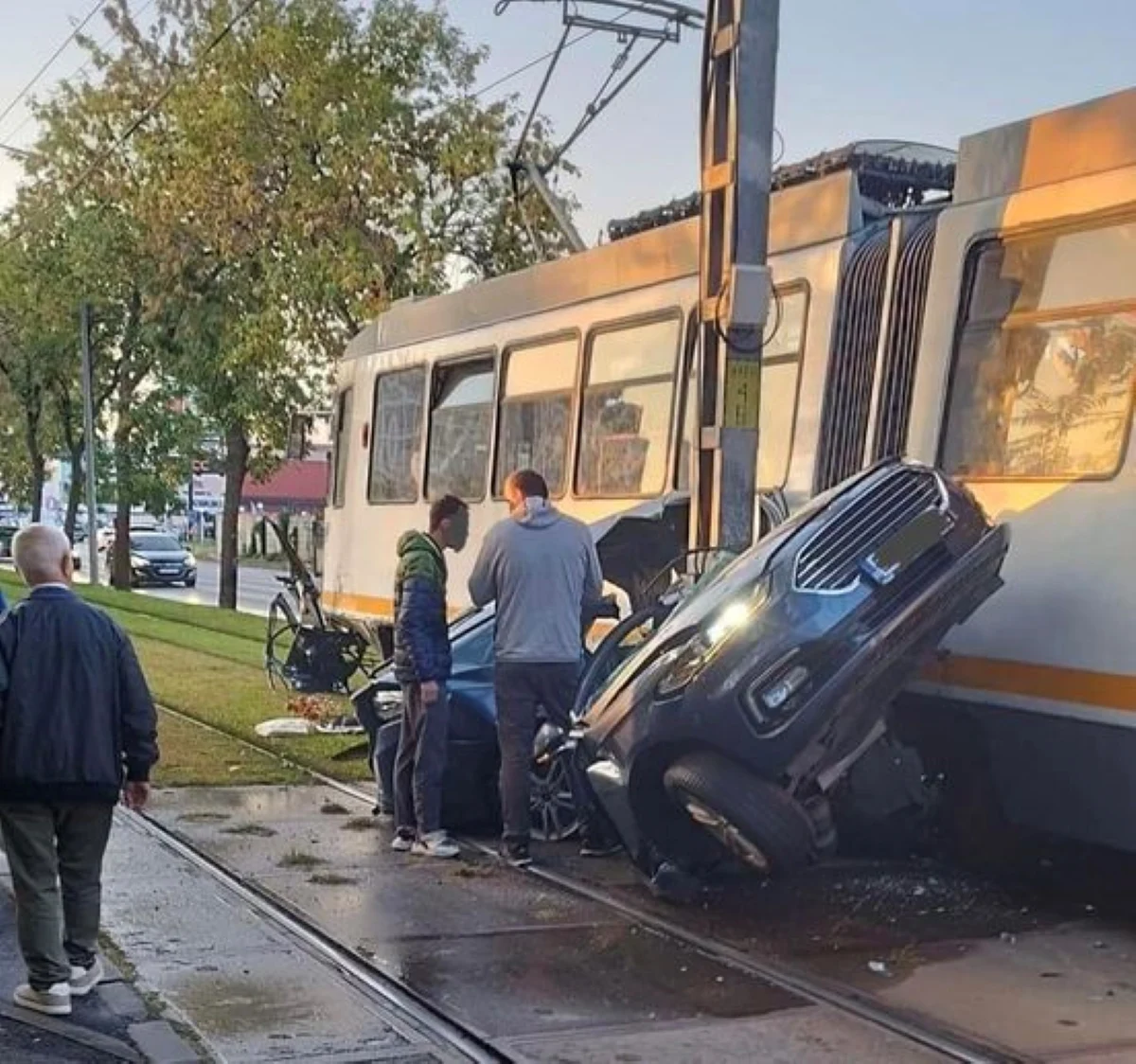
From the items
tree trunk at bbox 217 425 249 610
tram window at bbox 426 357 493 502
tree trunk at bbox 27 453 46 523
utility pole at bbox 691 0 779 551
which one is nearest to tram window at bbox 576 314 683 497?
utility pole at bbox 691 0 779 551

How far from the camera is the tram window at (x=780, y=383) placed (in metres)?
9.34

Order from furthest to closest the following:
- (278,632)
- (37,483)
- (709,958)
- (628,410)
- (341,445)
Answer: (37,483) < (278,632) < (341,445) < (628,410) < (709,958)

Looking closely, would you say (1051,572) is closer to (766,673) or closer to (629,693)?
(766,673)

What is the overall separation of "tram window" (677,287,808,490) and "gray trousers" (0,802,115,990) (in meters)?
4.44

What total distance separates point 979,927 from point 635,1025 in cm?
208

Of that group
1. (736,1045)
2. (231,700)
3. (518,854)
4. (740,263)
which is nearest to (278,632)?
(231,700)

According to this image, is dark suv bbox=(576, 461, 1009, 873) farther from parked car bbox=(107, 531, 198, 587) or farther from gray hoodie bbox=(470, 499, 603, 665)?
parked car bbox=(107, 531, 198, 587)

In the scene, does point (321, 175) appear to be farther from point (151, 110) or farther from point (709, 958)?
point (709, 958)

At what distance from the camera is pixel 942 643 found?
765 cm

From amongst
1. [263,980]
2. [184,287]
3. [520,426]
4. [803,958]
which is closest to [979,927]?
[803,958]

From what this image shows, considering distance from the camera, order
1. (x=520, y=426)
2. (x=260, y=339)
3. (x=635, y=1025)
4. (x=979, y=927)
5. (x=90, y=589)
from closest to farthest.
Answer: (x=635, y=1025) → (x=979, y=927) → (x=520, y=426) → (x=260, y=339) → (x=90, y=589)

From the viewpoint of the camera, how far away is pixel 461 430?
45.0 feet

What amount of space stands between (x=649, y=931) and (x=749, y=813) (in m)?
0.76

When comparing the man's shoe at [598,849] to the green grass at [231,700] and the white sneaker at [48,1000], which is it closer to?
the green grass at [231,700]
